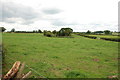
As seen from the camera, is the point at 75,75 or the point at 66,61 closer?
the point at 75,75

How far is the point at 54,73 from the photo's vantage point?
824 centimetres

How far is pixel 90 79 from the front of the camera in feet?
24.7

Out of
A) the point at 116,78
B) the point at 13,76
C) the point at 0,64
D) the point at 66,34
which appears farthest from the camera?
the point at 66,34

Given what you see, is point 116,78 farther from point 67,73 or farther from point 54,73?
point 54,73

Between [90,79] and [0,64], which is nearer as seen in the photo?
[90,79]

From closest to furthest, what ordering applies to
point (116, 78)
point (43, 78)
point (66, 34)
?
point (43, 78) < point (116, 78) < point (66, 34)

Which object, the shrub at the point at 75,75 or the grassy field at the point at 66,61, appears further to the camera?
the grassy field at the point at 66,61

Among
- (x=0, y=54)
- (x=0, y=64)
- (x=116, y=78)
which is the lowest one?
(x=116, y=78)

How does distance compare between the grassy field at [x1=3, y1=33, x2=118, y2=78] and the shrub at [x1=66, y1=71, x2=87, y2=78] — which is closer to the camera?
the shrub at [x1=66, y1=71, x2=87, y2=78]

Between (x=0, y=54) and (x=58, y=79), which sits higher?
(x=0, y=54)

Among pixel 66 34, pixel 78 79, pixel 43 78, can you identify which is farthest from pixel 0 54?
pixel 66 34

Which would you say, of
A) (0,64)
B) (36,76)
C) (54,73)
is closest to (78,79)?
(54,73)

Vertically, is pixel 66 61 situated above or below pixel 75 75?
above

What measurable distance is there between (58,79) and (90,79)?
6.58 ft
